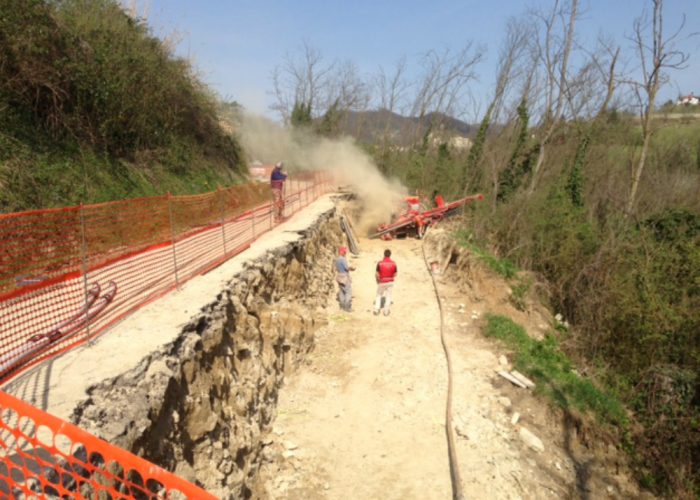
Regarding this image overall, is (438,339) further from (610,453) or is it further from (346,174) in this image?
(346,174)

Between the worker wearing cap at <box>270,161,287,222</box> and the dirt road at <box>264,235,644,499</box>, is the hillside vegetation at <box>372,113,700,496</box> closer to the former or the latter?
the dirt road at <box>264,235,644,499</box>

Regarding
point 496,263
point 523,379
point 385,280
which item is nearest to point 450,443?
point 523,379

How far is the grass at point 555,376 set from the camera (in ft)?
27.4

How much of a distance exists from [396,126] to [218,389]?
139ft

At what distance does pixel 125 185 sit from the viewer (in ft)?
37.9

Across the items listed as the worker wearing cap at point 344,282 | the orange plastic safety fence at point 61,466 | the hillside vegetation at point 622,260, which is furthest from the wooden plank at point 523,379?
the orange plastic safety fence at point 61,466

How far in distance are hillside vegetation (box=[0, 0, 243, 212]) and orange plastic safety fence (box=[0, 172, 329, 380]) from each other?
9.60 ft

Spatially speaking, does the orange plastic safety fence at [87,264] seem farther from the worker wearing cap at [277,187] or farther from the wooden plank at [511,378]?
the wooden plank at [511,378]

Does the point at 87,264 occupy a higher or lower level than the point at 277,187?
lower

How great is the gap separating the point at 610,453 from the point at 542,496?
261 cm

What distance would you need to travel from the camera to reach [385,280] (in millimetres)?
10828

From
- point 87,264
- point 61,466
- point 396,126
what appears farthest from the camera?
point 396,126

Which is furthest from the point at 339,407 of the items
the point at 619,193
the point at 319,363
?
the point at 619,193

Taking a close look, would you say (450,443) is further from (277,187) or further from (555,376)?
(277,187)
